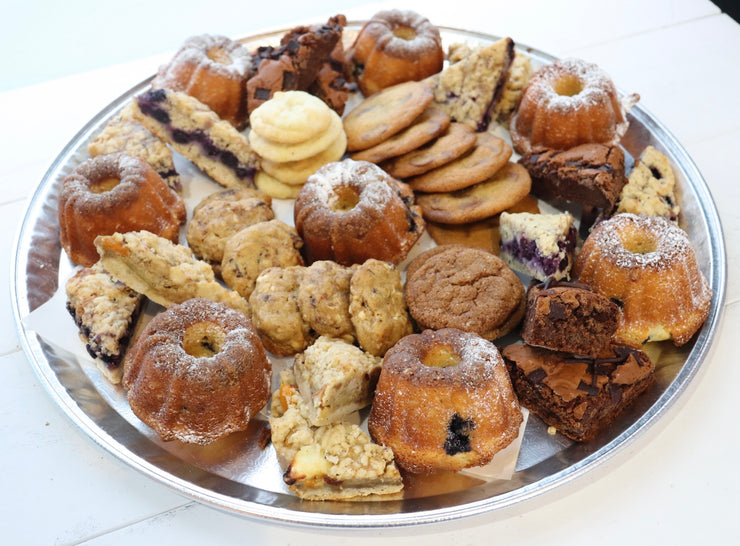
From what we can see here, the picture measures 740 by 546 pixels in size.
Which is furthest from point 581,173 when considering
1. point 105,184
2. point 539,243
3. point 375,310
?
point 105,184

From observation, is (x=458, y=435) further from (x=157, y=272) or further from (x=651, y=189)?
(x=651, y=189)

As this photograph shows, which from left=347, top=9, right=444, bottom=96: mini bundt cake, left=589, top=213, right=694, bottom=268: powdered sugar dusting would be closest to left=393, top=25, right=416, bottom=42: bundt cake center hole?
left=347, top=9, right=444, bottom=96: mini bundt cake

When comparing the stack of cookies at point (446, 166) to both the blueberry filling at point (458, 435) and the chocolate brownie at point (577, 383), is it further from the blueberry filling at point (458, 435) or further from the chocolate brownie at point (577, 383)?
the blueberry filling at point (458, 435)

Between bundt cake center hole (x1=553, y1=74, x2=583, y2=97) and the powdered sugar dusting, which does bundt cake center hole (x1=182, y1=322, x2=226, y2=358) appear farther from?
bundt cake center hole (x1=553, y1=74, x2=583, y2=97)

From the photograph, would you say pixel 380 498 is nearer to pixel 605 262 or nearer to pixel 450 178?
pixel 605 262

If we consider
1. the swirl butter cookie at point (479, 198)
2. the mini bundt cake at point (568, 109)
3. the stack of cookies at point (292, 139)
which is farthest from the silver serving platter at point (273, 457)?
the stack of cookies at point (292, 139)

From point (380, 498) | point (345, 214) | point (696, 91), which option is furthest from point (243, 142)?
point (696, 91)
